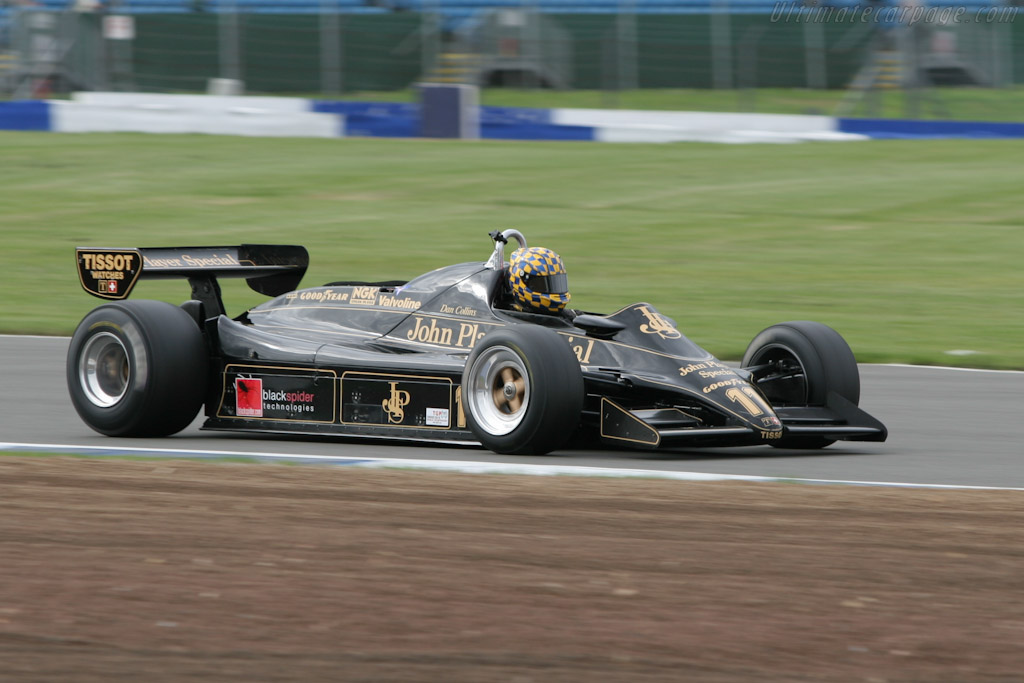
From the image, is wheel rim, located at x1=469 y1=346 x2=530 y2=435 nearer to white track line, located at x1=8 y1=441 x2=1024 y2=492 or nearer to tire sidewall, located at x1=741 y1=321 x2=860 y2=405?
white track line, located at x1=8 y1=441 x2=1024 y2=492

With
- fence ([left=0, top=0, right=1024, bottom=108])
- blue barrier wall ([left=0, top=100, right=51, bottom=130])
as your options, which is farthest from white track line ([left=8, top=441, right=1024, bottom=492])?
fence ([left=0, top=0, right=1024, bottom=108])

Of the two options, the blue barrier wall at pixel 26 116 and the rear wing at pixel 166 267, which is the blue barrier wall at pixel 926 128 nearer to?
the blue barrier wall at pixel 26 116

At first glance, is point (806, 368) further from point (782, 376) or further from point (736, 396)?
point (736, 396)

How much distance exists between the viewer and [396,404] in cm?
954

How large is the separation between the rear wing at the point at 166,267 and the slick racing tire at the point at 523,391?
2.45 metres

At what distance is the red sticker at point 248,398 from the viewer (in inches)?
399

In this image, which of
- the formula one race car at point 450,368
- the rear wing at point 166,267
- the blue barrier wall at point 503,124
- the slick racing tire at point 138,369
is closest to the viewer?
the formula one race car at point 450,368

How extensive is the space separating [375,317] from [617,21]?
2547cm

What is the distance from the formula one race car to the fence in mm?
24120

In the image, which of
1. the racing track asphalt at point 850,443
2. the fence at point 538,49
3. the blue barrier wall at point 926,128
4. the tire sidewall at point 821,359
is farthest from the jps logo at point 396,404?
the fence at point 538,49

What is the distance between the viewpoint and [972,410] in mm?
11211

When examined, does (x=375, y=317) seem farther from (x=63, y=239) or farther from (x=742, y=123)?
(x=742, y=123)

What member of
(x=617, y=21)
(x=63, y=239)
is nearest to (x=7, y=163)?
(x=63, y=239)

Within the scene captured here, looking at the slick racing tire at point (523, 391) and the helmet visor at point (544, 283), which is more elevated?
the helmet visor at point (544, 283)
